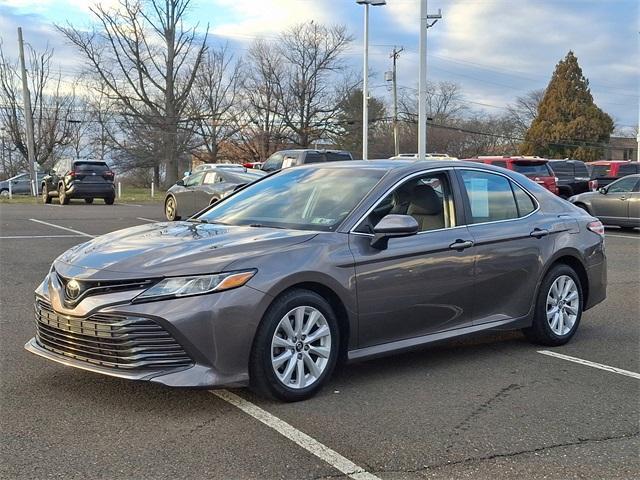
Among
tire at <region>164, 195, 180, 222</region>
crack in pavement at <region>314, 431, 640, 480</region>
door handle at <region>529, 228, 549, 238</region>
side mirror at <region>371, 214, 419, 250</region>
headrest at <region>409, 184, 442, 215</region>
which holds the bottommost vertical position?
crack in pavement at <region>314, 431, 640, 480</region>

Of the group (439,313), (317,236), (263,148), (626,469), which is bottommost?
(626,469)

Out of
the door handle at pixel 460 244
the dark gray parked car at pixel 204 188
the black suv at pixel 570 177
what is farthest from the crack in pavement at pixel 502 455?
the black suv at pixel 570 177

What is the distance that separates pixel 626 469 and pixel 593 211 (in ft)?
48.7

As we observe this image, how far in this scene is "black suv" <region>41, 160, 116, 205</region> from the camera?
80.9ft

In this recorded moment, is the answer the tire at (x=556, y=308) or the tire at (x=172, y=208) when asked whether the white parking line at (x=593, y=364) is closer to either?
the tire at (x=556, y=308)

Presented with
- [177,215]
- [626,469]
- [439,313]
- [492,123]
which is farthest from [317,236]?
[492,123]

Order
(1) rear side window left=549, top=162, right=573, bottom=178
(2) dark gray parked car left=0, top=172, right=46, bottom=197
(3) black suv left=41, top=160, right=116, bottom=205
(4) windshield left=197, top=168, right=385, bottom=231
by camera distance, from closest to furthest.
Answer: (4) windshield left=197, top=168, right=385, bottom=231
(1) rear side window left=549, top=162, right=573, bottom=178
(3) black suv left=41, top=160, right=116, bottom=205
(2) dark gray parked car left=0, top=172, right=46, bottom=197

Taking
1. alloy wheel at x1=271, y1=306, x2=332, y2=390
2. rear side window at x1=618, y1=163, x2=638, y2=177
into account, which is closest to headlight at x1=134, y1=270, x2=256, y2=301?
alloy wheel at x1=271, y1=306, x2=332, y2=390

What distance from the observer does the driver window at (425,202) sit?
5.02 m

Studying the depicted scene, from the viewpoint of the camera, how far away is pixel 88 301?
3926 millimetres

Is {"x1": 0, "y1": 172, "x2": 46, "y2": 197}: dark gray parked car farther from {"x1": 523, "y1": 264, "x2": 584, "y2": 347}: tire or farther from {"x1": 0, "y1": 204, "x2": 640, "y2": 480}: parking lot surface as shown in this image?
{"x1": 523, "y1": 264, "x2": 584, "y2": 347}: tire

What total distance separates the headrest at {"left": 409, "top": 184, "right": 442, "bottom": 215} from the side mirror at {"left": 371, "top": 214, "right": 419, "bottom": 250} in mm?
538

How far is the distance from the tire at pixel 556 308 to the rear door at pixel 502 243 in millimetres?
162

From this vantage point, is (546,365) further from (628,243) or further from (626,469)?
(628,243)
